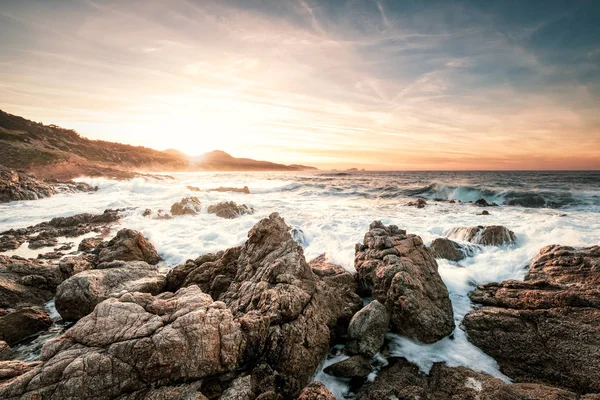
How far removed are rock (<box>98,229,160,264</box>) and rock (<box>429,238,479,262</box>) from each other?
13.0 meters

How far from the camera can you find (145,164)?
112 metres

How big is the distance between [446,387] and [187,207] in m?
22.7

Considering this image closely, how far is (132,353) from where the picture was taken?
172 inches

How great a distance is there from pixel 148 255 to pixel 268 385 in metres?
9.84

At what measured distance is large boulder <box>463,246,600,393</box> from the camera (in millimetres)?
5426

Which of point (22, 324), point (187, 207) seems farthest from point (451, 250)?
point (187, 207)

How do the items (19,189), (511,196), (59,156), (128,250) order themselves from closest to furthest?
1. (128,250)
2. (19,189)
3. (511,196)
4. (59,156)

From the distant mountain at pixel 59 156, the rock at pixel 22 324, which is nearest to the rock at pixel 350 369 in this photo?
the rock at pixel 22 324

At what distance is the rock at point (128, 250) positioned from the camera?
11133mm

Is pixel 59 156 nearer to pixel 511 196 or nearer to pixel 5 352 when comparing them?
pixel 5 352

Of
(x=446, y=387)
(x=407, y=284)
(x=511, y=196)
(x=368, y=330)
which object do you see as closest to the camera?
(x=446, y=387)

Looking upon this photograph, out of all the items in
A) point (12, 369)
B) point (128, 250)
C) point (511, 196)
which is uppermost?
point (511, 196)

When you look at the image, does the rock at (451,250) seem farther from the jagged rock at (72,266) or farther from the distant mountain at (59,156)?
the distant mountain at (59,156)

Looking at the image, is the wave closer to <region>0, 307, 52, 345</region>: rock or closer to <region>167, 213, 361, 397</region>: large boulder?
<region>167, 213, 361, 397</region>: large boulder
